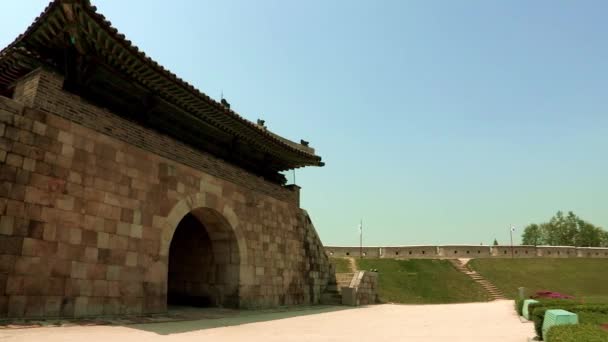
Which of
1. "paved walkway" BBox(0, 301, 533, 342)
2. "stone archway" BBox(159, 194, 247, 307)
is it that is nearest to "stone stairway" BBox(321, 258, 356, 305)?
"stone archway" BBox(159, 194, 247, 307)

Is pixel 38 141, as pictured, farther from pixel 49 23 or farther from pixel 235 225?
pixel 235 225

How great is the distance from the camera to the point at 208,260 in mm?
13875

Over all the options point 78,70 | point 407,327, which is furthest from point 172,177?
point 407,327

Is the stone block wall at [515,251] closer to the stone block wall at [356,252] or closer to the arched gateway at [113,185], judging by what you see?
the stone block wall at [356,252]

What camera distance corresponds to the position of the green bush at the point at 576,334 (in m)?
4.67

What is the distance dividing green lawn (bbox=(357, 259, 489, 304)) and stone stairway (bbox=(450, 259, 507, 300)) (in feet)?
1.64

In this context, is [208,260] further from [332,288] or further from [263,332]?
[332,288]

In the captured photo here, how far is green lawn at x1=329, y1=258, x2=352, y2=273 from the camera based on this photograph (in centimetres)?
3288

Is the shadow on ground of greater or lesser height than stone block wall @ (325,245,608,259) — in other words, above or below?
below

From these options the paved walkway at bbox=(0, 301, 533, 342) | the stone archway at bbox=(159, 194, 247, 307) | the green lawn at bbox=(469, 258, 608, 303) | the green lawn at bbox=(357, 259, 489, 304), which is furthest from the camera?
the green lawn at bbox=(469, 258, 608, 303)

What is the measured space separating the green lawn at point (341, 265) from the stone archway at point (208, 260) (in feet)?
64.6

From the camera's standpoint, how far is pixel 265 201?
1539 cm

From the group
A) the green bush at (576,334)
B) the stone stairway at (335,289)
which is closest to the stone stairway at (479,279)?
the stone stairway at (335,289)

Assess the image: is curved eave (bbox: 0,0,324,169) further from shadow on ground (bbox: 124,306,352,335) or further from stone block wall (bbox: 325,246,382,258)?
stone block wall (bbox: 325,246,382,258)
